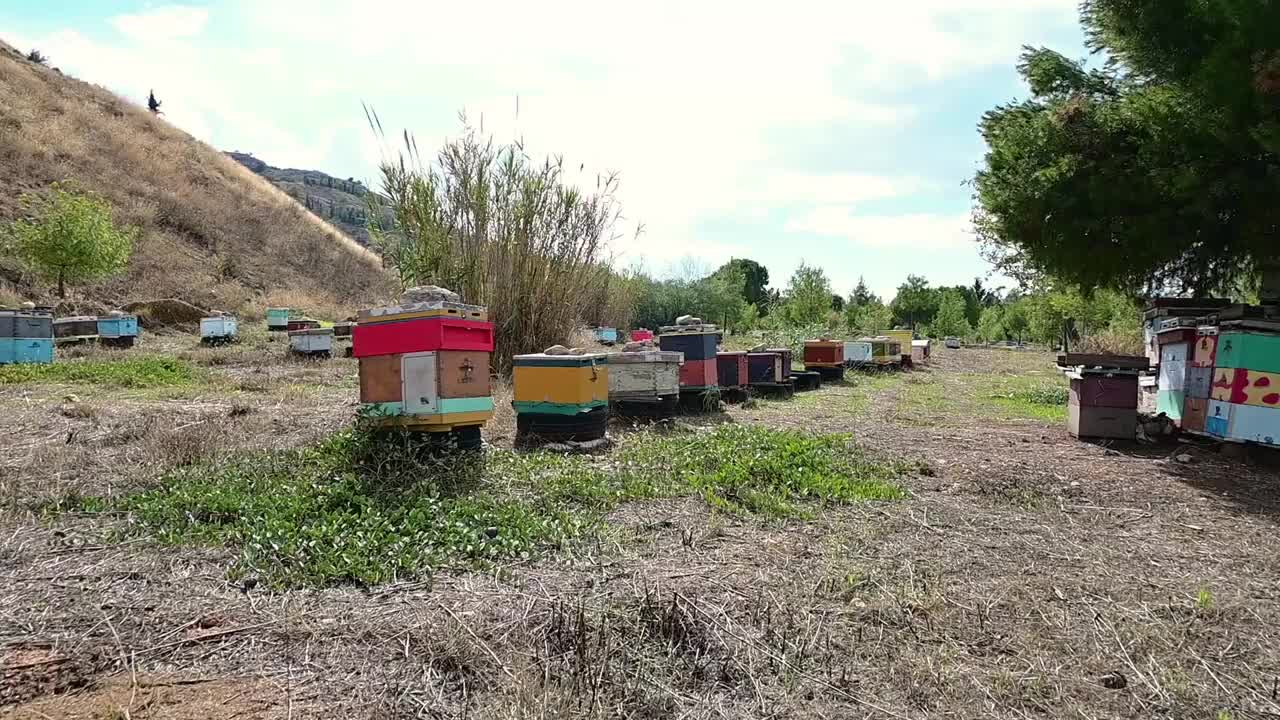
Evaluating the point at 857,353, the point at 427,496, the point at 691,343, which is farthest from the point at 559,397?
the point at 857,353

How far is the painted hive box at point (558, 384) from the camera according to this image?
624cm

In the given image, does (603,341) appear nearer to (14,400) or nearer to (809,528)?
(14,400)

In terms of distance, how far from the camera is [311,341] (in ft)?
43.9

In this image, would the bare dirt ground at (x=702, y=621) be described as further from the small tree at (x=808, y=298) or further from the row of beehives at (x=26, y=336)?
the small tree at (x=808, y=298)

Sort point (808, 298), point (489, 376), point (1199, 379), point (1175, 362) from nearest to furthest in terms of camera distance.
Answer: point (489, 376), point (1199, 379), point (1175, 362), point (808, 298)

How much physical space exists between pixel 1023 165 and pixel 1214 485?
3084 mm

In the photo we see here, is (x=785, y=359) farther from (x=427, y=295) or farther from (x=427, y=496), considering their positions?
(x=427, y=496)

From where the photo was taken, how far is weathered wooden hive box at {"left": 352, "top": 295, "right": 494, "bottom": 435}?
4859 millimetres

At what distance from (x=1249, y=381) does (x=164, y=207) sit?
3008 cm

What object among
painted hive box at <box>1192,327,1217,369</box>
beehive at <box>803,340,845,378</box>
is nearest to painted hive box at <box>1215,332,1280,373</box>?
painted hive box at <box>1192,327,1217,369</box>

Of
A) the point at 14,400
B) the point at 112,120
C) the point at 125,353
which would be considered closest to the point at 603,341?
the point at 125,353

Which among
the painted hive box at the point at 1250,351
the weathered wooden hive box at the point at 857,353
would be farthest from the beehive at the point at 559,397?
the weathered wooden hive box at the point at 857,353

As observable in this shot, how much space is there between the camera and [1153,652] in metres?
2.49

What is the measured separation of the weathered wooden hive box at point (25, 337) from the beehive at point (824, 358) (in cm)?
1256
